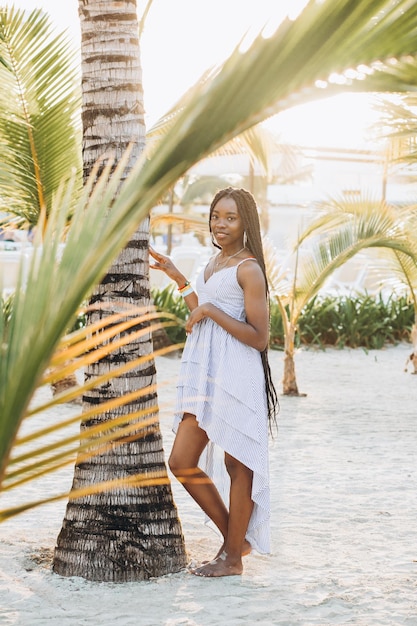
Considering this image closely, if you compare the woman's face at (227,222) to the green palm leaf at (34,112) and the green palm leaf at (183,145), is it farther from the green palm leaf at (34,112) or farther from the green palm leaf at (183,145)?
→ the green palm leaf at (34,112)

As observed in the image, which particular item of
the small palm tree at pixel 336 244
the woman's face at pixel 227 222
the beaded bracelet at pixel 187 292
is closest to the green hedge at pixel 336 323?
the small palm tree at pixel 336 244

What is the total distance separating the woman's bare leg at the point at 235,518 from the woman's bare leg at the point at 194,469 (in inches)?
3.3

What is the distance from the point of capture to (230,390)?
3879 mm

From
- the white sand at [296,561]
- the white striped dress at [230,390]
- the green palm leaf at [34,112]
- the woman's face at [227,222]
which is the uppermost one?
the green palm leaf at [34,112]

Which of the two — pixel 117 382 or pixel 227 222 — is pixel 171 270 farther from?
pixel 117 382

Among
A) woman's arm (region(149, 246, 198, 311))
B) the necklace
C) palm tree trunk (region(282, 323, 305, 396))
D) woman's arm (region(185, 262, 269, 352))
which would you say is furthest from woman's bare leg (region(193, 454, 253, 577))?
palm tree trunk (region(282, 323, 305, 396))

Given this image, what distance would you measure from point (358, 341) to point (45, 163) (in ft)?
24.5

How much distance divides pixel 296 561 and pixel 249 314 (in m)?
1.29

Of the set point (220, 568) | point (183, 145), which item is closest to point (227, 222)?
point (220, 568)

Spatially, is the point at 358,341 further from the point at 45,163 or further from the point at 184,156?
the point at 184,156

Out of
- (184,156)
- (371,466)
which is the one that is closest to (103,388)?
(184,156)

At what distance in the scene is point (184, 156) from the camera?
6.01 feet

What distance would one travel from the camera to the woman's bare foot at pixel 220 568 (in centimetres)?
400

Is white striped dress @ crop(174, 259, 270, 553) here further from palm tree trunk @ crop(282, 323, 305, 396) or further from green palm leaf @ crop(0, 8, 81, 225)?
palm tree trunk @ crop(282, 323, 305, 396)
